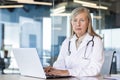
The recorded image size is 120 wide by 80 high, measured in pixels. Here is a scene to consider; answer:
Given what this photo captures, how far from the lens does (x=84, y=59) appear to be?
239cm

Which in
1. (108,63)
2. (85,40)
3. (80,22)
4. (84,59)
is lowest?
(108,63)

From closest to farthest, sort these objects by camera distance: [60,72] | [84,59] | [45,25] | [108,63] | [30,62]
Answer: [30,62] → [60,72] → [84,59] → [108,63] → [45,25]

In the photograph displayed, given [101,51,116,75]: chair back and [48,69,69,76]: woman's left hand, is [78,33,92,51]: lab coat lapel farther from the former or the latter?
[101,51,116,75]: chair back

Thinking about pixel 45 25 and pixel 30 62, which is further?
pixel 45 25

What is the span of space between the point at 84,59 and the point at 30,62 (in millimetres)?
499

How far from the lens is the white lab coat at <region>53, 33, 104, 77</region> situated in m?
2.25

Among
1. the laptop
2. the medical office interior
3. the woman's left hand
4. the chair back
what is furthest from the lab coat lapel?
the medical office interior

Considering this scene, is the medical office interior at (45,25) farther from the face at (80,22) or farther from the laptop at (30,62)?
the laptop at (30,62)

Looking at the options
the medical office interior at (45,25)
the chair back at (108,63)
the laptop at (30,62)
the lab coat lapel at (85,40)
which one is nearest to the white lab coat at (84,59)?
the lab coat lapel at (85,40)

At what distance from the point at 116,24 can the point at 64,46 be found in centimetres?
523

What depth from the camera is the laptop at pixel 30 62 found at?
2021mm

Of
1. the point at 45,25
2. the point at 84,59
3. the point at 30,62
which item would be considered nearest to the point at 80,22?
the point at 84,59

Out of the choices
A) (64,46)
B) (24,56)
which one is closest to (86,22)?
(64,46)

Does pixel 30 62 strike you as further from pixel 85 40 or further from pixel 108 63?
pixel 108 63
